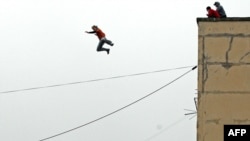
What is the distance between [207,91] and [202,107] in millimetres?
357

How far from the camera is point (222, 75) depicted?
11.5m

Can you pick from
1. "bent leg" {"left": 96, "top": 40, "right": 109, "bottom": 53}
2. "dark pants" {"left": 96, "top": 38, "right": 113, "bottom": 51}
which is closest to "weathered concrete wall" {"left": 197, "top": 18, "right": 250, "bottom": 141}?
"dark pants" {"left": 96, "top": 38, "right": 113, "bottom": 51}

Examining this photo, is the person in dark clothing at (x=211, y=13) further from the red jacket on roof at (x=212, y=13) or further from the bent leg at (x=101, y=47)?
the bent leg at (x=101, y=47)

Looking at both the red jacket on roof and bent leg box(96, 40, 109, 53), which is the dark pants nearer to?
bent leg box(96, 40, 109, 53)

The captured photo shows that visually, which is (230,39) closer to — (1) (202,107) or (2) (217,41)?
(2) (217,41)

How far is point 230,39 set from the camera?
11625mm

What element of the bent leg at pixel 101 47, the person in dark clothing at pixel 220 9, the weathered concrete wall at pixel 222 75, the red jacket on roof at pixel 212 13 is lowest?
the weathered concrete wall at pixel 222 75

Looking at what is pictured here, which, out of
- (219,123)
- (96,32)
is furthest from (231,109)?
(96,32)

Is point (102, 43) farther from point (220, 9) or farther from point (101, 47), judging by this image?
point (220, 9)

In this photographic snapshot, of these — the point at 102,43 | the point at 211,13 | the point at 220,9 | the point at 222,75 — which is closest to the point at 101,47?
the point at 102,43

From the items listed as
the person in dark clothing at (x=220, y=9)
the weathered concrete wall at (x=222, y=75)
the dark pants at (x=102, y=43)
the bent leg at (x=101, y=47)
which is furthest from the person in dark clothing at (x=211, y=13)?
the bent leg at (x=101, y=47)

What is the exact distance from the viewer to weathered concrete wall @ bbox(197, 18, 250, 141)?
11.3 m

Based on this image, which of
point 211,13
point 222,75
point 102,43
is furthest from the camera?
point 102,43

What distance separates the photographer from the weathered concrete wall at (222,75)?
37.2 feet
